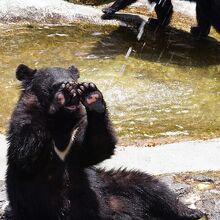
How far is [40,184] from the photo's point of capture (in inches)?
193

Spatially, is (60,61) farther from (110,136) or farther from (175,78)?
(110,136)

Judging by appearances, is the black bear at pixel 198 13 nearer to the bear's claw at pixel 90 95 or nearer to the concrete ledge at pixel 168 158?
the concrete ledge at pixel 168 158

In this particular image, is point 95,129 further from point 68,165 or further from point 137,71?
point 137,71

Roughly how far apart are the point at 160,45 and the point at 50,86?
6175 mm

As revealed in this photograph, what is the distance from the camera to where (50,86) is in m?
5.20

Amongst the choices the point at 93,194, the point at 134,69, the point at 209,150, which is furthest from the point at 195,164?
the point at 134,69

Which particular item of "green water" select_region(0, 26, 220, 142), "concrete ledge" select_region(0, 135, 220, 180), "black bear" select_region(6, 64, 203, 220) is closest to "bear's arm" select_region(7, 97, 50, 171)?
"black bear" select_region(6, 64, 203, 220)

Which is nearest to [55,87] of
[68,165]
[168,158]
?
[68,165]

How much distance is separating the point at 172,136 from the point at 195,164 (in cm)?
104

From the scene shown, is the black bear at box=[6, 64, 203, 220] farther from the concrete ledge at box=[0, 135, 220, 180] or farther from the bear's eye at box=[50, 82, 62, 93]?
the concrete ledge at box=[0, 135, 220, 180]

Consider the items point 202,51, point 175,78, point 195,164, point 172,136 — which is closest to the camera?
point 195,164

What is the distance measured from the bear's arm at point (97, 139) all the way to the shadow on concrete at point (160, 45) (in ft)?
16.4

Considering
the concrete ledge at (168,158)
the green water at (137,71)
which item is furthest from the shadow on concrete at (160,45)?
the concrete ledge at (168,158)

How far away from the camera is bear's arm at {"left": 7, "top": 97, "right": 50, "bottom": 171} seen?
468 cm
